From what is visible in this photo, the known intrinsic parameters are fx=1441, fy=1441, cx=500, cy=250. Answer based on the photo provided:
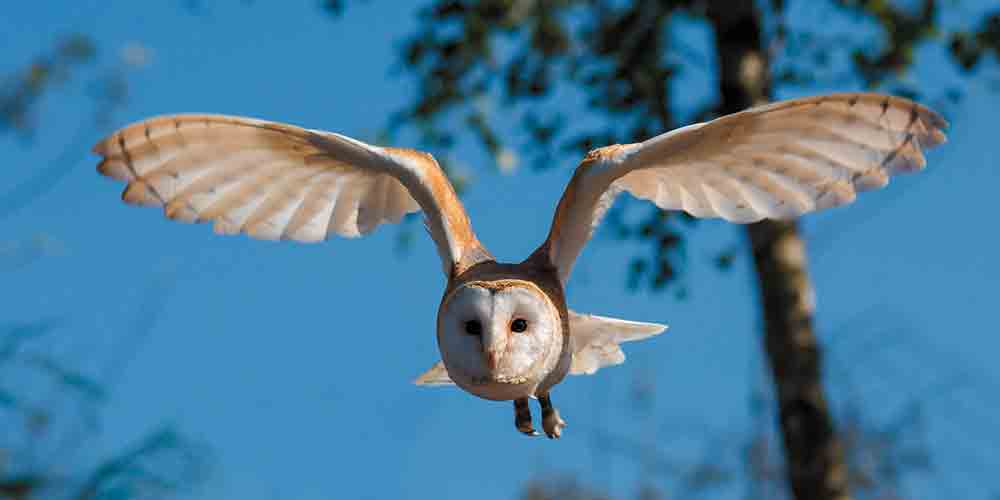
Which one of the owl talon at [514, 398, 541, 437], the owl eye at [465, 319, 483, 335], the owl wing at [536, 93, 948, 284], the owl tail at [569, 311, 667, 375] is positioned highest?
the owl wing at [536, 93, 948, 284]

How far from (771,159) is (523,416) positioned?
707 millimetres

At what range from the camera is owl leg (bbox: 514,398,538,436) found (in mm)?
2369

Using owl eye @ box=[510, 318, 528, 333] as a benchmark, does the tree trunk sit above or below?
above

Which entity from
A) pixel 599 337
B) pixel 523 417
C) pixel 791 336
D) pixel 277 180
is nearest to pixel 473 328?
pixel 523 417

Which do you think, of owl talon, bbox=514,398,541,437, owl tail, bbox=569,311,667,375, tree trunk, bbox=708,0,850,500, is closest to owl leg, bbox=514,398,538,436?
owl talon, bbox=514,398,541,437

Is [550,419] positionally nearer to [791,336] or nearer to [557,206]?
[557,206]

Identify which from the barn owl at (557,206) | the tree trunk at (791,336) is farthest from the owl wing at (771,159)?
the tree trunk at (791,336)

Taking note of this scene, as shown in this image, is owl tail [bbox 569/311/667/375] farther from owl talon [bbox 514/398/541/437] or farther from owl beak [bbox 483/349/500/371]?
owl beak [bbox 483/349/500/371]

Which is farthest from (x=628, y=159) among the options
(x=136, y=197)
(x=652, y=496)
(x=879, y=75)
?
(x=652, y=496)

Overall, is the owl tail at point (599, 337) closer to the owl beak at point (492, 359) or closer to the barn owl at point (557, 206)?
the barn owl at point (557, 206)

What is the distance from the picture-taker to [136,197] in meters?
2.63

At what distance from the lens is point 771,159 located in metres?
2.69

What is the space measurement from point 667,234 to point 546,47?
943mm

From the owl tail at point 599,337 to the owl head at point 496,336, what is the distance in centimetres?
46
